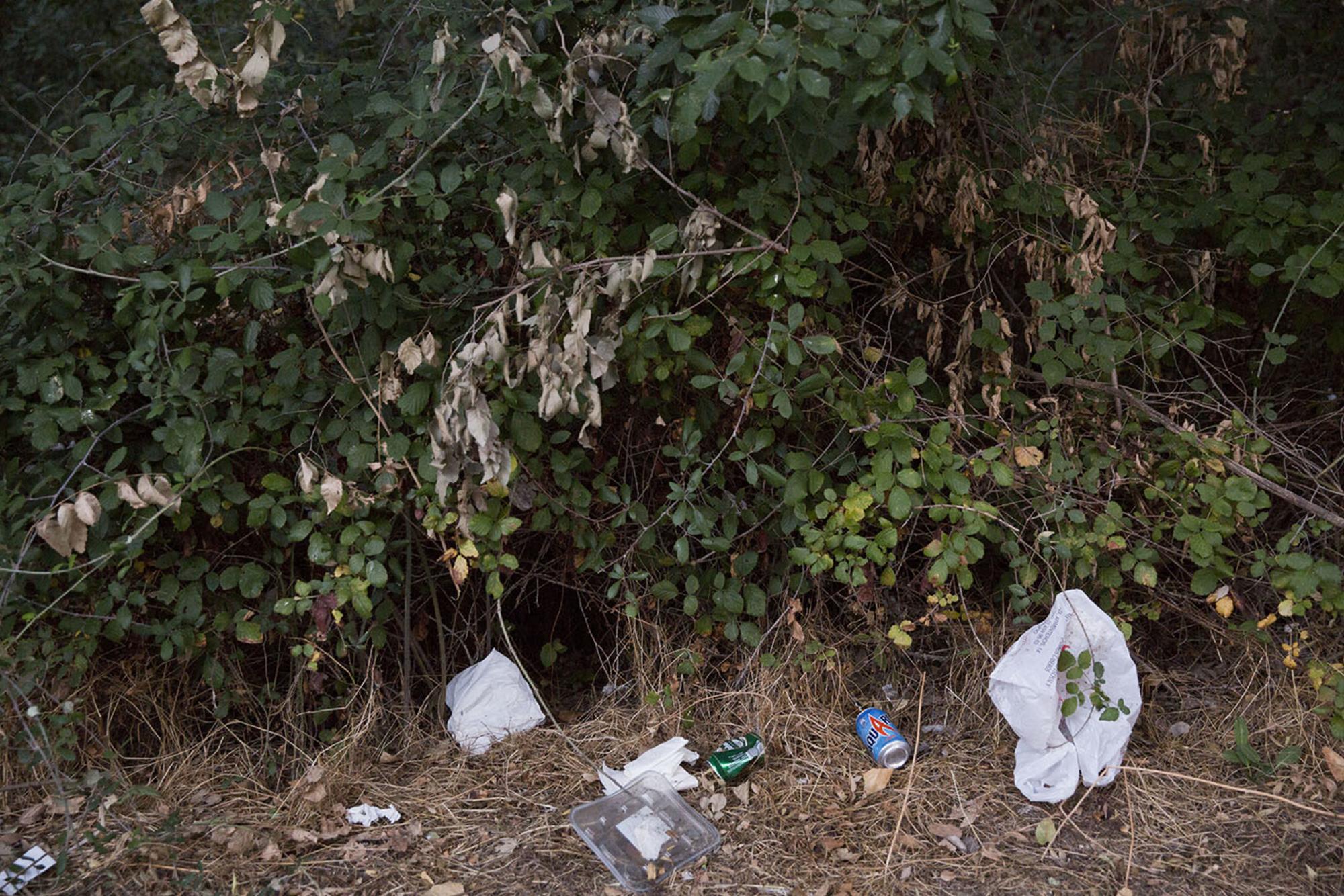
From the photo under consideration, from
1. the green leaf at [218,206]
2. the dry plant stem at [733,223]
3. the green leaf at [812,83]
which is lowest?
the dry plant stem at [733,223]

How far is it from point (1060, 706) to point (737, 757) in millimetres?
815

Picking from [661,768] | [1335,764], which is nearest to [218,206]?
[661,768]

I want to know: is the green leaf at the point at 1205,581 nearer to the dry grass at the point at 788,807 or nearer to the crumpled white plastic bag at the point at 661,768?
the dry grass at the point at 788,807

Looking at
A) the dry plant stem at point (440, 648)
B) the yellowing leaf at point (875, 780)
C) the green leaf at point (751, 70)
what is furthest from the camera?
the dry plant stem at point (440, 648)

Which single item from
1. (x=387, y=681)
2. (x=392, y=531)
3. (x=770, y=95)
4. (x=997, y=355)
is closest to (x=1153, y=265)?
(x=997, y=355)

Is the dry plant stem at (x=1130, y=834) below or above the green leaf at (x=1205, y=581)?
below

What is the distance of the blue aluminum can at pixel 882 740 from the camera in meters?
2.73

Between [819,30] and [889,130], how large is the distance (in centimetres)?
89

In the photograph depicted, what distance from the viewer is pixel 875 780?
2.68 meters

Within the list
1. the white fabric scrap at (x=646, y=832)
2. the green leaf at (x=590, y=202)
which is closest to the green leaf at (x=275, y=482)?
the green leaf at (x=590, y=202)

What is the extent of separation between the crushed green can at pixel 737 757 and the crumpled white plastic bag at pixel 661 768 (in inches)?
2.8

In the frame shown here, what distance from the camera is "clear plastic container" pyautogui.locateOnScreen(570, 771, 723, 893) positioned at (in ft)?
8.07

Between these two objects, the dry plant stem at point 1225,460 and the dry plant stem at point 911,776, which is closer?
the dry plant stem at point 911,776

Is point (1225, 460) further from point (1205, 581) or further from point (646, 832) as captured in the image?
point (646, 832)
